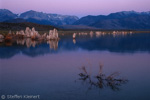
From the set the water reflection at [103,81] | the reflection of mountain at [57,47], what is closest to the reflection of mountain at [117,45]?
the reflection of mountain at [57,47]

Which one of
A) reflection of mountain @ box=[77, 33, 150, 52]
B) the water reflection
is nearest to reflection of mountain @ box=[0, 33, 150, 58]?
reflection of mountain @ box=[77, 33, 150, 52]

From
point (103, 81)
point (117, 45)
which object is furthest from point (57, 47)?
point (103, 81)

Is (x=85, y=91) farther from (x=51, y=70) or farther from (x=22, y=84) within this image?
(x=51, y=70)

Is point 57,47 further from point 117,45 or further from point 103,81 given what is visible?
point 103,81

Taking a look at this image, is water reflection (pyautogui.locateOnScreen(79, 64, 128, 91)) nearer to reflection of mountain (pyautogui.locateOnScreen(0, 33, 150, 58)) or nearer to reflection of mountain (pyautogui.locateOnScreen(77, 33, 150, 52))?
reflection of mountain (pyautogui.locateOnScreen(0, 33, 150, 58))

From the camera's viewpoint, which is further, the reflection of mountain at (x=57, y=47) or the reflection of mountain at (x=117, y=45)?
the reflection of mountain at (x=117, y=45)

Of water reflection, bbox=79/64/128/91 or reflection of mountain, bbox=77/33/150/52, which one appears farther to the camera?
reflection of mountain, bbox=77/33/150/52

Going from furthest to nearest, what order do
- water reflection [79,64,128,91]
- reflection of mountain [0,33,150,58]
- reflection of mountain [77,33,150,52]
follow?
reflection of mountain [77,33,150,52] < reflection of mountain [0,33,150,58] < water reflection [79,64,128,91]

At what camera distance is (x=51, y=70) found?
13.4 meters

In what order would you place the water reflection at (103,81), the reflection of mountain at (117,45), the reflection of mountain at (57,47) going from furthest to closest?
the reflection of mountain at (117,45) → the reflection of mountain at (57,47) → the water reflection at (103,81)

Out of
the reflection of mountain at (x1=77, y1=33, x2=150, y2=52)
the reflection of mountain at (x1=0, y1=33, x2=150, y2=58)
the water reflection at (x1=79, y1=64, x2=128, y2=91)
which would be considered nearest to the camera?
the water reflection at (x1=79, y1=64, x2=128, y2=91)

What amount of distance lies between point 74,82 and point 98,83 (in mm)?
1083

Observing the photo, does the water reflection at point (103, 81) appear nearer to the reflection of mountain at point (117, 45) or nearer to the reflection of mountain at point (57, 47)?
the reflection of mountain at point (57, 47)

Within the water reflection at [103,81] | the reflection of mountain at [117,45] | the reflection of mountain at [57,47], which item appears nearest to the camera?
the water reflection at [103,81]
